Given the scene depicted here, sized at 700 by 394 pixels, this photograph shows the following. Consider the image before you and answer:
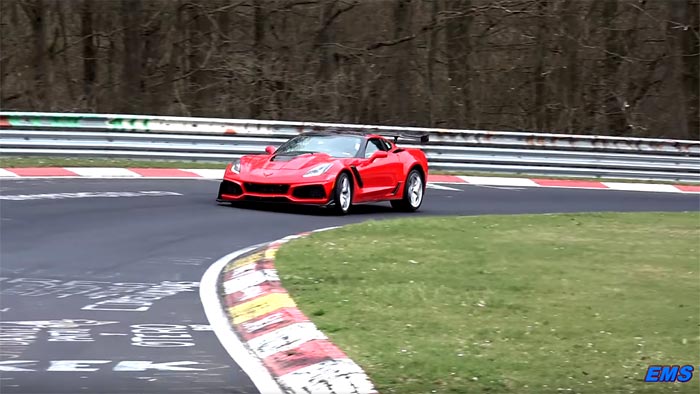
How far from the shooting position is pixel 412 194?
1783 centimetres

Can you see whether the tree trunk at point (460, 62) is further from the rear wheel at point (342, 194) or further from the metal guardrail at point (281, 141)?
the rear wheel at point (342, 194)

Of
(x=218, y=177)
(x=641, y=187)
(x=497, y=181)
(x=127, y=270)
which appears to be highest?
(x=127, y=270)

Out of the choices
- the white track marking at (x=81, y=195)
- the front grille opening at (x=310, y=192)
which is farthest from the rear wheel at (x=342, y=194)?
the white track marking at (x=81, y=195)

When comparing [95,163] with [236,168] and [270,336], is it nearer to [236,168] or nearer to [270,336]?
[236,168]

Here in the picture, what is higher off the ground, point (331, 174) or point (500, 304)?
point (331, 174)

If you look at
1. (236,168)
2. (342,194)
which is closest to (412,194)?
(342,194)

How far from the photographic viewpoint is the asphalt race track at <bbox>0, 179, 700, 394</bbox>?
649 cm

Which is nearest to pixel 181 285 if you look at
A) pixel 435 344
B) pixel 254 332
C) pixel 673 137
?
pixel 254 332

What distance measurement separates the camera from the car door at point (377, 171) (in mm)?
16750

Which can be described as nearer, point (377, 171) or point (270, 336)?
point (270, 336)

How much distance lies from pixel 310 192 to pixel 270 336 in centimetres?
857

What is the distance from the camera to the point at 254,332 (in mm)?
7586

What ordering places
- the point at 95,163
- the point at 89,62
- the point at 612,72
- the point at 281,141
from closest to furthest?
1. the point at 95,163
2. the point at 281,141
3. the point at 89,62
4. the point at 612,72

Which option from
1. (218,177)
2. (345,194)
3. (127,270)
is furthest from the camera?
(218,177)
